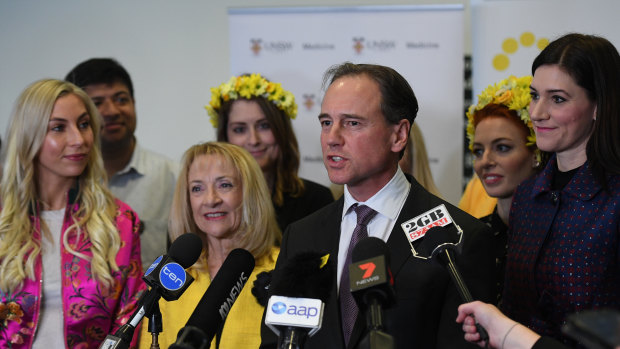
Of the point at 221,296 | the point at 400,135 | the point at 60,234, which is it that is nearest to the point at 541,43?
the point at 400,135

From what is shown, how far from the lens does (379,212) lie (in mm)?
2539

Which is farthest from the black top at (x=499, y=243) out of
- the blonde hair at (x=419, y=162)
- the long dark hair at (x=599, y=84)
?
the long dark hair at (x=599, y=84)

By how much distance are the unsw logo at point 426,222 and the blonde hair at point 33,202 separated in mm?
1698

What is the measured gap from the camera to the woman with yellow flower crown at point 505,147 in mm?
3619

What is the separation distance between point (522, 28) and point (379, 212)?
2999mm

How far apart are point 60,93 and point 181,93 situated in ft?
7.69

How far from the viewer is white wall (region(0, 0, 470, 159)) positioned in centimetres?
588

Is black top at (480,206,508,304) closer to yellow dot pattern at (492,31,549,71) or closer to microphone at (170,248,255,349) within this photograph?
microphone at (170,248,255,349)

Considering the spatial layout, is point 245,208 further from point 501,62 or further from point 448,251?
point 501,62

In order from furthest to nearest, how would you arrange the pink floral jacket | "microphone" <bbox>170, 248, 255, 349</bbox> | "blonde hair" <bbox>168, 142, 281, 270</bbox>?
"blonde hair" <bbox>168, 142, 281, 270</bbox>, the pink floral jacket, "microphone" <bbox>170, 248, 255, 349</bbox>

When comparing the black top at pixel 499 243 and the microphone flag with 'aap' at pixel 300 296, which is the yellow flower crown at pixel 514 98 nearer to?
the black top at pixel 499 243

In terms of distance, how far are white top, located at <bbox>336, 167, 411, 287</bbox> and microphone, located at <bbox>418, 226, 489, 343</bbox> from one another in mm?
387

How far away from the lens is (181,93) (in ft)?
19.4

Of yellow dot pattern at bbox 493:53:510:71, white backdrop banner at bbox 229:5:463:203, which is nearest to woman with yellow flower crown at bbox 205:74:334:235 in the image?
white backdrop banner at bbox 229:5:463:203
